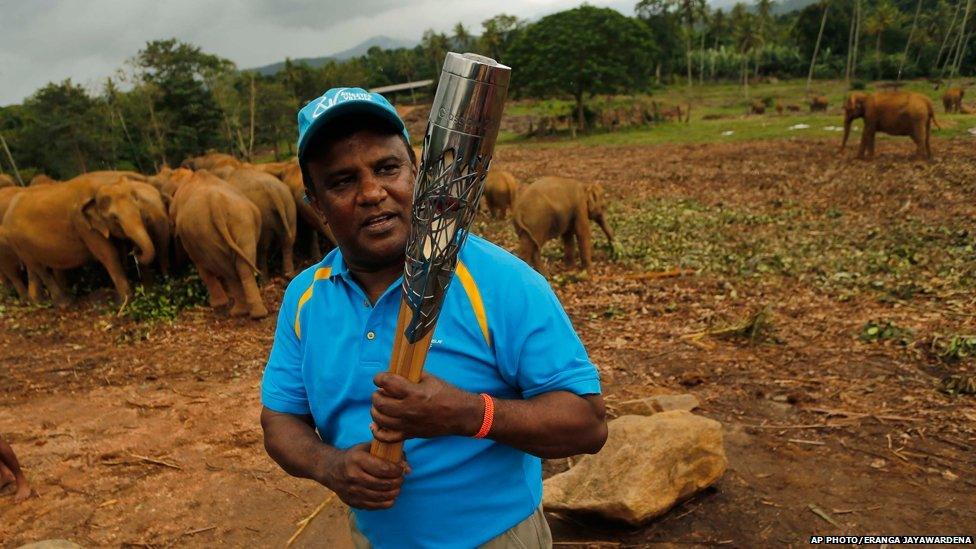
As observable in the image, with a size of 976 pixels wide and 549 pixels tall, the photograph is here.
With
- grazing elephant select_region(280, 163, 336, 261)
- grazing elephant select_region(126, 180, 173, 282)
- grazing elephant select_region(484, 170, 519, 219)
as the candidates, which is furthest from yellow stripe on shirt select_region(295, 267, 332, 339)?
grazing elephant select_region(484, 170, 519, 219)

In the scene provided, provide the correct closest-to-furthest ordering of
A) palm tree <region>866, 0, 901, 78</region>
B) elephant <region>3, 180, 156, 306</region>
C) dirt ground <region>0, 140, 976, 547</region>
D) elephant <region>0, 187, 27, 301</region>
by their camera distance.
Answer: dirt ground <region>0, 140, 976, 547</region>
elephant <region>3, 180, 156, 306</region>
elephant <region>0, 187, 27, 301</region>
palm tree <region>866, 0, 901, 78</region>

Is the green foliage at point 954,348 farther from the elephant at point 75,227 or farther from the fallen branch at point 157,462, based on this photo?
the elephant at point 75,227

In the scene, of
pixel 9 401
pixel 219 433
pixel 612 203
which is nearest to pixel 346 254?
pixel 219 433

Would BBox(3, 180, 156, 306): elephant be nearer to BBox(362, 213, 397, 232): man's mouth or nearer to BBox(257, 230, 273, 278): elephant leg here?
BBox(257, 230, 273, 278): elephant leg

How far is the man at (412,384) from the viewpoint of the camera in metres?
1.50

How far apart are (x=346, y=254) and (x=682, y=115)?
131 ft

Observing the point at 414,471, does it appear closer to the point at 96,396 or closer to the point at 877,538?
the point at 877,538

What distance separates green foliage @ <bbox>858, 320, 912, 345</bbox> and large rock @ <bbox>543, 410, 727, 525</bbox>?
293cm

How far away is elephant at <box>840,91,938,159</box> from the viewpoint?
14.8 metres

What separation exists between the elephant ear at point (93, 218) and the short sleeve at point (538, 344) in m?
9.05

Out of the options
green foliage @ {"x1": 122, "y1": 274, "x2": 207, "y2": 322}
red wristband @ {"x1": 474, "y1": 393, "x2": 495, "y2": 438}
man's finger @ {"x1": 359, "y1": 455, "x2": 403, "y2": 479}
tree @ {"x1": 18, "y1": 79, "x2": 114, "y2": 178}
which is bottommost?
green foliage @ {"x1": 122, "y1": 274, "x2": 207, "y2": 322}

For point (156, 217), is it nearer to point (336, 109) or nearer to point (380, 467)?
point (336, 109)

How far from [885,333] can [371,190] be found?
19.6ft

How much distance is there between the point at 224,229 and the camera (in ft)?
26.7
